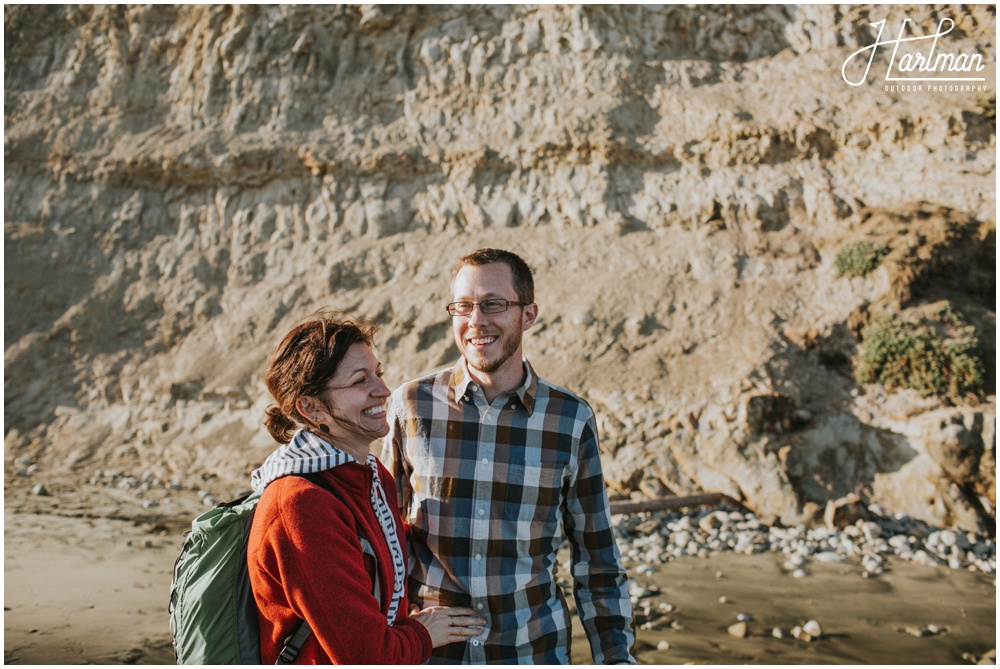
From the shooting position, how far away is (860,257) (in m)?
13.1

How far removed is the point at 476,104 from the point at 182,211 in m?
9.16

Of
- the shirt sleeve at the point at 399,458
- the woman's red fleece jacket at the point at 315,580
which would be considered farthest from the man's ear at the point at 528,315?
the woman's red fleece jacket at the point at 315,580

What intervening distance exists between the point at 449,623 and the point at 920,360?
11639 millimetres

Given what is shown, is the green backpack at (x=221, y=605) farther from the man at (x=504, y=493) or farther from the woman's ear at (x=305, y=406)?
the man at (x=504, y=493)

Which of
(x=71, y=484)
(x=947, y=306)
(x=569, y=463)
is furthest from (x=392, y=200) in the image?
(x=569, y=463)

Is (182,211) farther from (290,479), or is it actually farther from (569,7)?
(290,479)

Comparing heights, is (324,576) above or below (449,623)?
above

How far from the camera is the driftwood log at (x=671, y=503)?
1005 centimetres

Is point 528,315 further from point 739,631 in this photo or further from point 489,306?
point 739,631

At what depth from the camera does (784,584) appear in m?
7.57

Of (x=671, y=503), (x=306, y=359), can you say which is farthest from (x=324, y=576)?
(x=671, y=503)

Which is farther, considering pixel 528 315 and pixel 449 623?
pixel 528 315

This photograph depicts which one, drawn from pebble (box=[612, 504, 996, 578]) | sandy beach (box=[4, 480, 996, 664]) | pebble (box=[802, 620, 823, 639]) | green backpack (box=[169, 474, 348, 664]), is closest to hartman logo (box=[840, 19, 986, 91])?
pebble (box=[612, 504, 996, 578])

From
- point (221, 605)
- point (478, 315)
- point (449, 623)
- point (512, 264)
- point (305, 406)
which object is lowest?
point (449, 623)
